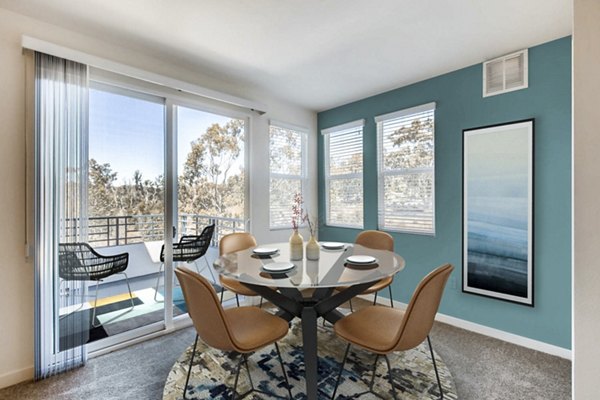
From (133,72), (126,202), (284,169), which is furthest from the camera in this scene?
(284,169)

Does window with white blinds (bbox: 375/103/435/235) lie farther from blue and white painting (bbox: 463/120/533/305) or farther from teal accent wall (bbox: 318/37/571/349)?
blue and white painting (bbox: 463/120/533/305)

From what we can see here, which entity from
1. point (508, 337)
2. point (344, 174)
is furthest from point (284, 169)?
point (508, 337)

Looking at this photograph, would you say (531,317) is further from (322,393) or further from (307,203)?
(307,203)

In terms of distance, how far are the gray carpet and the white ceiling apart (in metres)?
2.68

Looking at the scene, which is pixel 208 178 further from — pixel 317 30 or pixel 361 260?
pixel 361 260

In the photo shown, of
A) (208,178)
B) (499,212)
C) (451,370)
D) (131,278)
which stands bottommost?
(451,370)

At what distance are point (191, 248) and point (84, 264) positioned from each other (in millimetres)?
946

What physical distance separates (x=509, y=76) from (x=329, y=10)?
1893 mm

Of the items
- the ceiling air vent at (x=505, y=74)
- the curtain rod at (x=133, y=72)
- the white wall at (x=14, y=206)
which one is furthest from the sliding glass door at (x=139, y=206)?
the ceiling air vent at (x=505, y=74)

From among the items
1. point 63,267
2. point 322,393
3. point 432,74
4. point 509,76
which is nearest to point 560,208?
point 509,76

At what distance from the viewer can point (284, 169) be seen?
4074 millimetres

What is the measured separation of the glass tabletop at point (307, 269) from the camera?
1.68 metres

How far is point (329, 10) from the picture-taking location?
6.56ft

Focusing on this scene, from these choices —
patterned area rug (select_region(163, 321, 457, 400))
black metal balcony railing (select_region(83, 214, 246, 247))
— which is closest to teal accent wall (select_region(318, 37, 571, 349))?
patterned area rug (select_region(163, 321, 457, 400))
